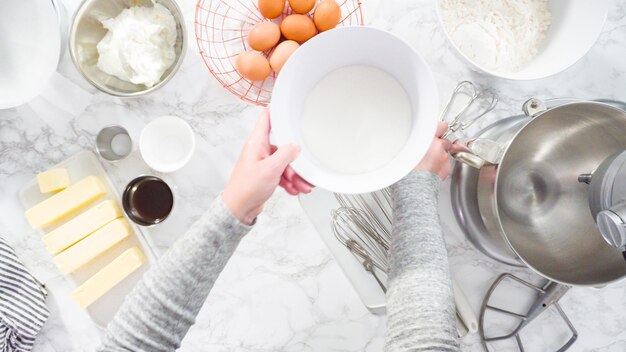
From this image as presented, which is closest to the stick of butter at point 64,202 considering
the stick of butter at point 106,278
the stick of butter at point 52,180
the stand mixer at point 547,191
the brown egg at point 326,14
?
the stick of butter at point 52,180

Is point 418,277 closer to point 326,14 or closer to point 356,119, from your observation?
point 356,119

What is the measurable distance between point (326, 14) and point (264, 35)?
109mm

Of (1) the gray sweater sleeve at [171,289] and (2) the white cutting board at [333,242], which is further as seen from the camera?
(2) the white cutting board at [333,242]

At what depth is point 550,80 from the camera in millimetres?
831

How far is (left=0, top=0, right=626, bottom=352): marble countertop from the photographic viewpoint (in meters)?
0.82

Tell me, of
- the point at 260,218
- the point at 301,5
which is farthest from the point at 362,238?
the point at 301,5

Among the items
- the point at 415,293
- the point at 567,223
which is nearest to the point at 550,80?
the point at 567,223

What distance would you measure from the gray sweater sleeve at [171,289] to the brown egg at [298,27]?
0.32 m

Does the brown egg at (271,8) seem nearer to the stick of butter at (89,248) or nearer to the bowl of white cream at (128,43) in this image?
the bowl of white cream at (128,43)

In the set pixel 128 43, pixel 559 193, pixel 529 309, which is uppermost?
pixel 128 43

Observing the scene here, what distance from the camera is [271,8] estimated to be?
75cm

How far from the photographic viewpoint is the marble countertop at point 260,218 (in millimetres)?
823

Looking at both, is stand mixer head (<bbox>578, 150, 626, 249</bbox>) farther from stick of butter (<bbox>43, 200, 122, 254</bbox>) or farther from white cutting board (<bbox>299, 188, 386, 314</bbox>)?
stick of butter (<bbox>43, 200, 122, 254</bbox>)

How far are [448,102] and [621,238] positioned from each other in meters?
0.37
